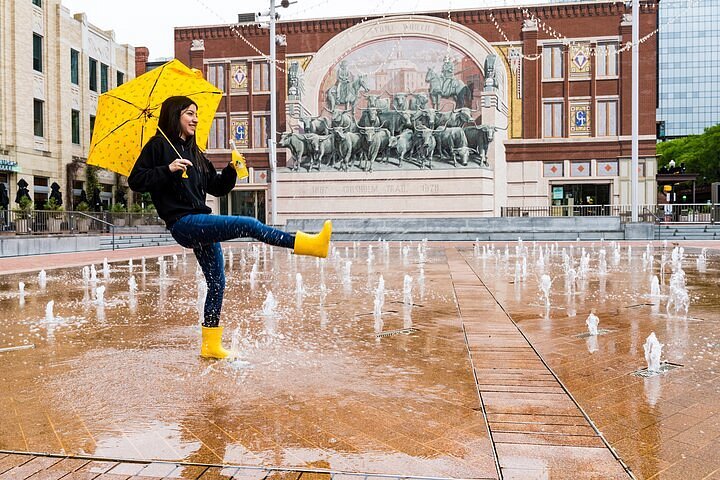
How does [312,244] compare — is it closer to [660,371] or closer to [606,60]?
[660,371]

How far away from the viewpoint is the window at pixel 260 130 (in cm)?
4662

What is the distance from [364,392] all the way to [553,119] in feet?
138

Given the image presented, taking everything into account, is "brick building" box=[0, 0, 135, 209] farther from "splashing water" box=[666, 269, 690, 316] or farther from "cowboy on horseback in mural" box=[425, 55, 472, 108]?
"splashing water" box=[666, 269, 690, 316]

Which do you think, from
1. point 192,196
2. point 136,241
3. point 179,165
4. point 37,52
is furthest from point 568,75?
point 179,165

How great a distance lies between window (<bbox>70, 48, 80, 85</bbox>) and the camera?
43719 millimetres

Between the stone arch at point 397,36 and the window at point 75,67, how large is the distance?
1563 cm

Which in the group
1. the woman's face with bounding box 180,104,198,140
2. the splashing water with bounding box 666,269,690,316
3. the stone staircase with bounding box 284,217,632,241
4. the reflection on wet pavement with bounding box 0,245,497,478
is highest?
the woman's face with bounding box 180,104,198,140

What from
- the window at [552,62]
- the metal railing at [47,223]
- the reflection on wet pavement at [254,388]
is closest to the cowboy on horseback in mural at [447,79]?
the window at [552,62]

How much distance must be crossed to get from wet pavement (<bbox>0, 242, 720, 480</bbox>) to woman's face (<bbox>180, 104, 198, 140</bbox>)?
6.04 feet

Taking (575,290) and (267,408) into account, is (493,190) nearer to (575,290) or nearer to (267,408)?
(575,290)

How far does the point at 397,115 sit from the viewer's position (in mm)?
38750

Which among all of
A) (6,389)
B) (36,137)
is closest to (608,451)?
(6,389)

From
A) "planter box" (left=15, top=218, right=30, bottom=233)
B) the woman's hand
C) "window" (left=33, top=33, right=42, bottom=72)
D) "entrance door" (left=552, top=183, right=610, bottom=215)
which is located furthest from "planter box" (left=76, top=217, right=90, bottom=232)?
"entrance door" (left=552, top=183, right=610, bottom=215)

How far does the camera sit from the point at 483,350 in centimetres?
564
